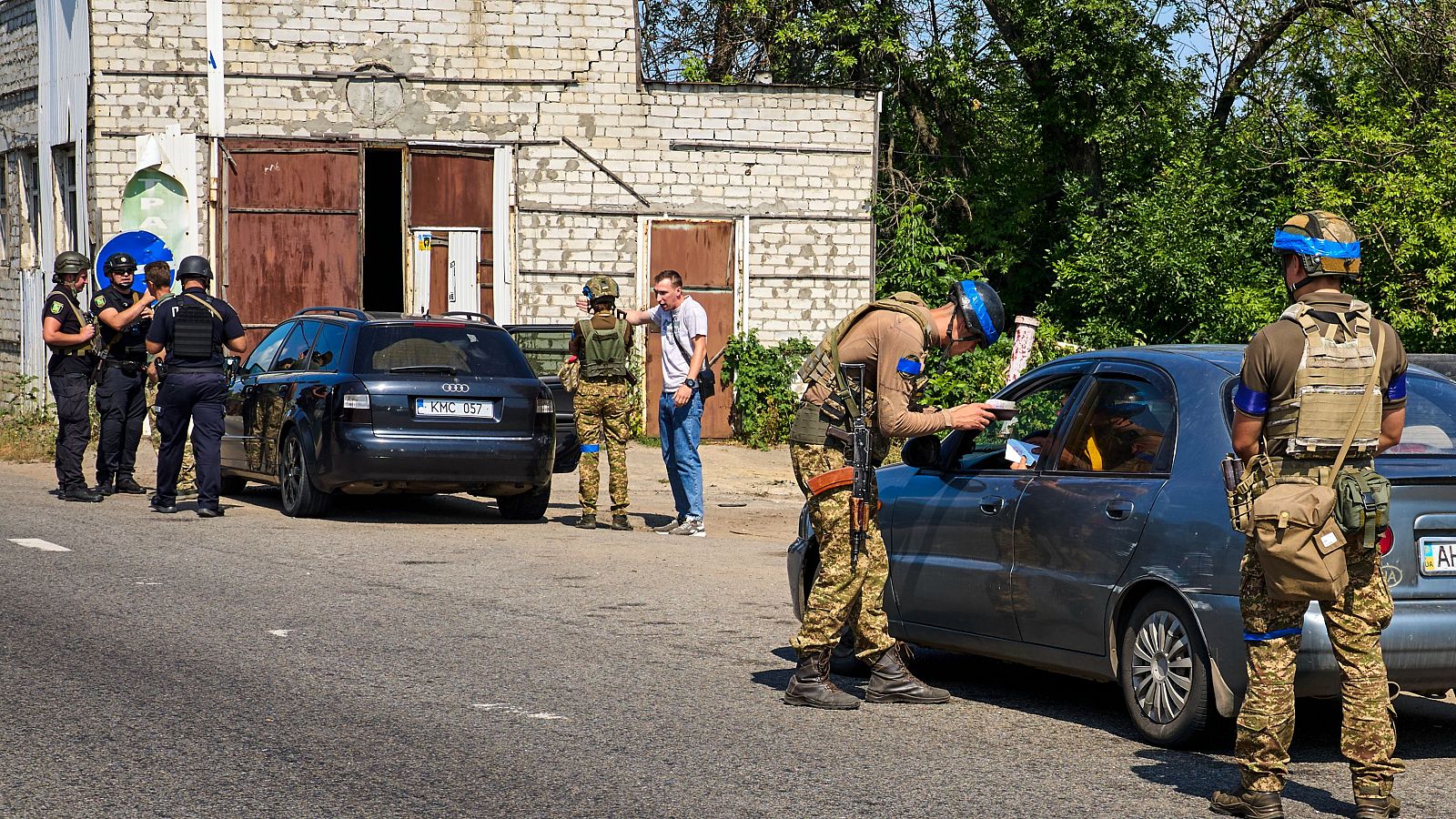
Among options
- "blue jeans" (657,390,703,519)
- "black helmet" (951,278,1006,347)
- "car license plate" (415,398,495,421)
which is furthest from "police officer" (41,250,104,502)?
"black helmet" (951,278,1006,347)

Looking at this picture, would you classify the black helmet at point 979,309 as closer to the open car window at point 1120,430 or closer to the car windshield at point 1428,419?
the open car window at point 1120,430

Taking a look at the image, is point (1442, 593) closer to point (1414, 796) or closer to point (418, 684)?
point (1414, 796)

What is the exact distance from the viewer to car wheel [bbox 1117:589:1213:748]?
19.4 feet

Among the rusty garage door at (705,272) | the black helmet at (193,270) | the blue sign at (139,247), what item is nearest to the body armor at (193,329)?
the black helmet at (193,270)

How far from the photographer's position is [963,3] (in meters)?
25.4

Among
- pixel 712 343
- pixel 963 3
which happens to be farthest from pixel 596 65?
pixel 963 3

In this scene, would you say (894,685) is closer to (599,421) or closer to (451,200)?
(599,421)

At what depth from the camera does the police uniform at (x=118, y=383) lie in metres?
14.3

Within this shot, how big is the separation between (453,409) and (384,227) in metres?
10.6

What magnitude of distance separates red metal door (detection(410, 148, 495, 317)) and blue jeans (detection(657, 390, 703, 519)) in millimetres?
8512

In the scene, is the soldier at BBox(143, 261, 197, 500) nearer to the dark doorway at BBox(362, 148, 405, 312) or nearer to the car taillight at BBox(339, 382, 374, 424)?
the car taillight at BBox(339, 382, 374, 424)

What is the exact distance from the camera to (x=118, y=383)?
1437 centimetres

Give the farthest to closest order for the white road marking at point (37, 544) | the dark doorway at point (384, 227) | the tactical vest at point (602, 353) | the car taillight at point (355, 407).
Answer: the dark doorway at point (384, 227) < the tactical vest at point (602, 353) < the car taillight at point (355, 407) < the white road marking at point (37, 544)

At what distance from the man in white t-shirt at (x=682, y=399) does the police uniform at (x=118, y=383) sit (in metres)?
4.49
